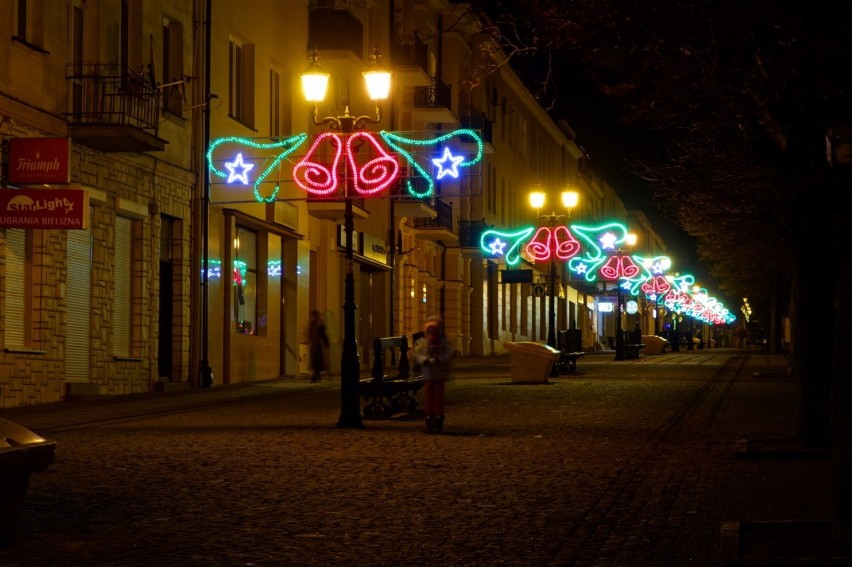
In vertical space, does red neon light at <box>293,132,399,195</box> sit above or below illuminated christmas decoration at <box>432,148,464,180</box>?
below

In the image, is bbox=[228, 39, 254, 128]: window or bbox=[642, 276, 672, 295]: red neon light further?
bbox=[642, 276, 672, 295]: red neon light

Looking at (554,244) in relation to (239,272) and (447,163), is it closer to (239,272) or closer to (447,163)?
(239,272)

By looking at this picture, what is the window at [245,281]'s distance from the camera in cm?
3080

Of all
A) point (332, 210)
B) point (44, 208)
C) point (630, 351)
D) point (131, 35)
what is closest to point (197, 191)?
point (131, 35)

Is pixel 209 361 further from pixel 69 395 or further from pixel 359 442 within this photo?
pixel 359 442

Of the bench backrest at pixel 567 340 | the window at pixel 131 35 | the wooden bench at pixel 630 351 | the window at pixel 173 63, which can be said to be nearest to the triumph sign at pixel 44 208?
the window at pixel 131 35

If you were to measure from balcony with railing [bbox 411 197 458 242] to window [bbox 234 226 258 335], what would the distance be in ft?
52.0

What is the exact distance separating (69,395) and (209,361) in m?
6.15

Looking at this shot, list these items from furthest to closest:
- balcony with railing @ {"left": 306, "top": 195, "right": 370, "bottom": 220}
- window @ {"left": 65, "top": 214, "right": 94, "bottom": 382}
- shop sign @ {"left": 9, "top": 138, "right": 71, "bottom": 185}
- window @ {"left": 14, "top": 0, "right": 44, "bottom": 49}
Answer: balcony with railing @ {"left": 306, "top": 195, "right": 370, "bottom": 220}
window @ {"left": 65, "top": 214, "right": 94, "bottom": 382}
window @ {"left": 14, "top": 0, "right": 44, "bottom": 49}
shop sign @ {"left": 9, "top": 138, "right": 71, "bottom": 185}

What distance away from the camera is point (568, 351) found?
3878cm

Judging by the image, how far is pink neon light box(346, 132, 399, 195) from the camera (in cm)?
1953

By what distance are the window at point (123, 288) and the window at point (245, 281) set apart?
16.4 ft

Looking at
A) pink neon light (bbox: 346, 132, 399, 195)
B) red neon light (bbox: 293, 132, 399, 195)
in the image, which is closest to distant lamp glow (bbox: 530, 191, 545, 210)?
red neon light (bbox: 293, 132, 399, 195)

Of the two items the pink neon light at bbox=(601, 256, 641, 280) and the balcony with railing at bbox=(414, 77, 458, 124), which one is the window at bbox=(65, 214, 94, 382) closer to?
the balcony with railing at bbox=(414, 77, 458, 124)
